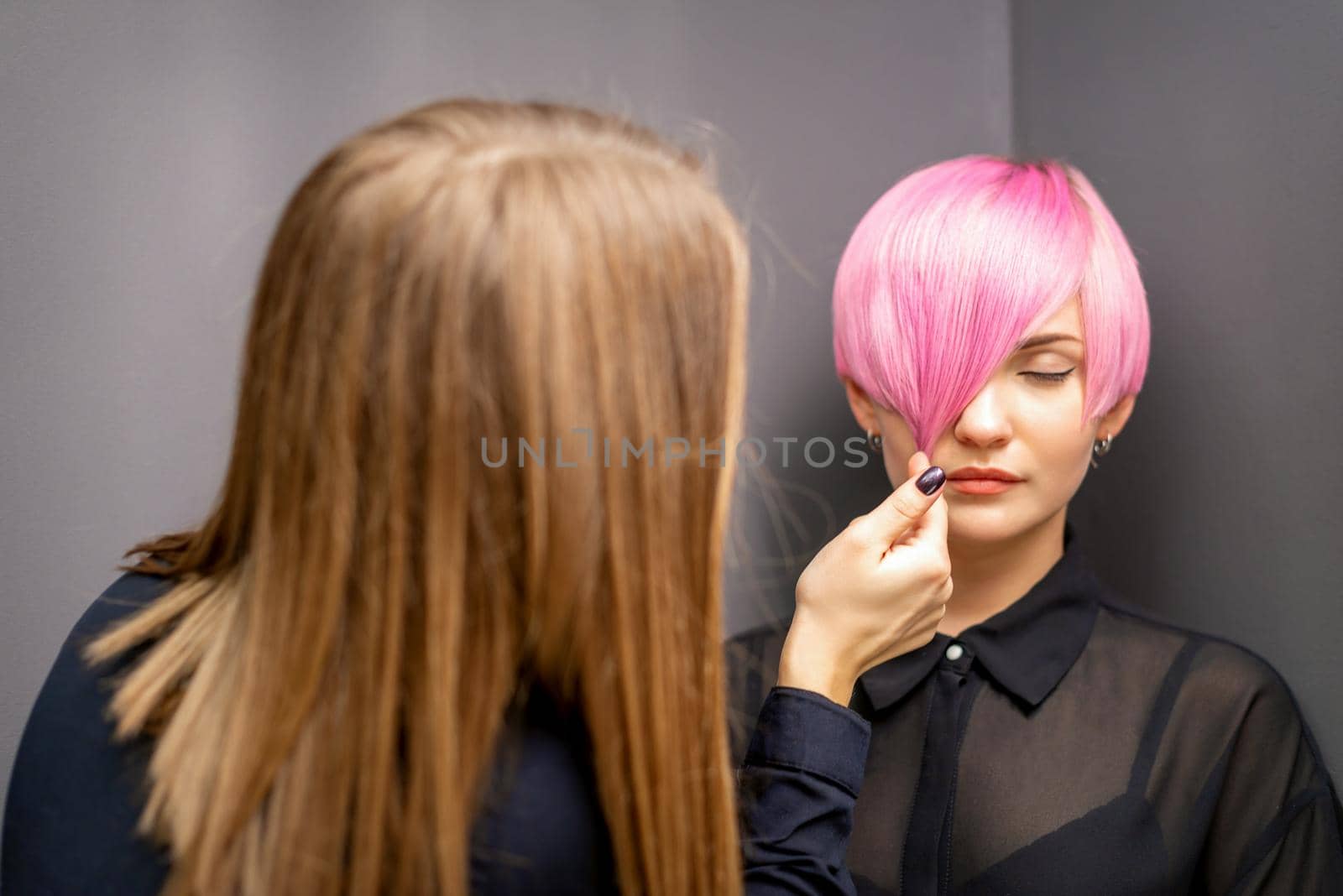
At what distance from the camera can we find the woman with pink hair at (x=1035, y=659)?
3.43ft

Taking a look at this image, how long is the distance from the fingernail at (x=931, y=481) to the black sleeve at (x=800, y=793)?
23 centimetres

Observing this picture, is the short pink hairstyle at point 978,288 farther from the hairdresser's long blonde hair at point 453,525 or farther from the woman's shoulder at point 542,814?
the woman's shoulder at point 542,814

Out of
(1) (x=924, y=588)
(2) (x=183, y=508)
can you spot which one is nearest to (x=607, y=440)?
(1) (x=924, y=588)

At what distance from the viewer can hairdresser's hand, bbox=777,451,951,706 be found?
2.99 ft

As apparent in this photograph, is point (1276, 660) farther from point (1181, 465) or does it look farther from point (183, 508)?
point (183, 508)

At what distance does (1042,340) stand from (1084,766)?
41 centimetres

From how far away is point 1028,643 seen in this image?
1125 millimetres

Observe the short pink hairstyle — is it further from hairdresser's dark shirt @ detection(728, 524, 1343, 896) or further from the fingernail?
hairdresser's dark shirt @ detection(728, 524, 1343, 896)

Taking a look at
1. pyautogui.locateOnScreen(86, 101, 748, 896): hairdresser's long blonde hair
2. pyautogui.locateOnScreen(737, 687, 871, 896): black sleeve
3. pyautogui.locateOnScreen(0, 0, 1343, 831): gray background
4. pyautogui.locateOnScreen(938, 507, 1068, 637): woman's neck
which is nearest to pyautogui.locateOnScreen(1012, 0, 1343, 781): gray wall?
pyautogui.locateOnScreen(0, 0, 1343, 831): gray background

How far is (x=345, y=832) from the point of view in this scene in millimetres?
662

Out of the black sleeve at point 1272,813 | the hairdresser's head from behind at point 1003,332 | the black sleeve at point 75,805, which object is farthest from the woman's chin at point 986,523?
the black sleeve at point 75,805

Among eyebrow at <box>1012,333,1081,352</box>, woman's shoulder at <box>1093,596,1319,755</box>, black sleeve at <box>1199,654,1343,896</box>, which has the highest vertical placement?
eyebrow at <box>1012,333,1081,352</box>

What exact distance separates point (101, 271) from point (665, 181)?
2.42 feet

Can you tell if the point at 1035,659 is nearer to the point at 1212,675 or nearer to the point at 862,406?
→ the point at 1212,675
